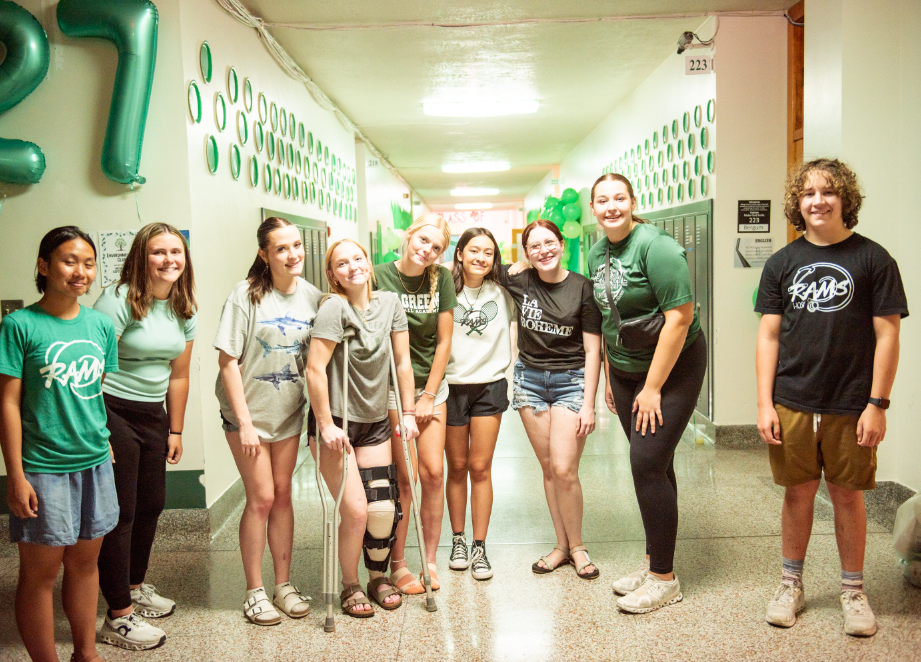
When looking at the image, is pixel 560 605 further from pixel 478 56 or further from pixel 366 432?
pixel 478 56

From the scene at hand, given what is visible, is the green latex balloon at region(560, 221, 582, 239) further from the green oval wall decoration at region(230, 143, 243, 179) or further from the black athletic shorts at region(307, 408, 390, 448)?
the black athletic shorts at region(307, 408, 390, 448)

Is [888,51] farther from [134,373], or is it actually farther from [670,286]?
[134,373]

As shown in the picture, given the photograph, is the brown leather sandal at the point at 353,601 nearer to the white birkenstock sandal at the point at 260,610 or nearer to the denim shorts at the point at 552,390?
the white birkenstock sandal at the point at 260,610

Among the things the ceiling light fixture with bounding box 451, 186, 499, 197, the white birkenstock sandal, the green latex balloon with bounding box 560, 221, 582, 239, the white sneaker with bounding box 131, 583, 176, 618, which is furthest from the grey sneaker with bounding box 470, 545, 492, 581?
the ceiling light fixture with bounding box 451, 186, 499, 197

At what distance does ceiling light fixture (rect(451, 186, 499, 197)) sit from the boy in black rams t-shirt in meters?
14.2

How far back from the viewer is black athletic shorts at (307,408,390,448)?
2664 mm

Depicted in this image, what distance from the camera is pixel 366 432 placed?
2684 millimetres

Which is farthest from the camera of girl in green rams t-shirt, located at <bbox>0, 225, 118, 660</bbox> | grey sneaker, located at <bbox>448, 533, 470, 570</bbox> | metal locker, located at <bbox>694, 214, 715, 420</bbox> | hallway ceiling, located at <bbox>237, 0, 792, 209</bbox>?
metal locker, located at <bbox>694, 214, 715, 420</bbox>

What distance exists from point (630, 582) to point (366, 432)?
1.19 metres

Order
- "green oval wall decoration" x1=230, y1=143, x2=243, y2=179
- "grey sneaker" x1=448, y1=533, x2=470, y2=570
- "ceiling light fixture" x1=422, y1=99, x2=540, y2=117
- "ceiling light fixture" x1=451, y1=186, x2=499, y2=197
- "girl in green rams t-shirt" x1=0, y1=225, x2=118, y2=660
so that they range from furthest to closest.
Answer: "ceiling light fixture" x1=451, y1=186, x2=499, y2=197 < "ceiling light fixture" x1=422, y1=99, x2=540, y2=117 < "green oval wall decoration" x1=230, y1=143, x2=243, y2=179 < "grey sneaker" x1=448, y1=533, x2=470, y2=570 < "girl in green rams t-shirt" x1=0, y1=225, x2=118, y2=660

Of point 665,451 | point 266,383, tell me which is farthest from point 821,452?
point 266,383

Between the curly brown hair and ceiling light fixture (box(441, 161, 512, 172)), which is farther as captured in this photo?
ceiling light fixture (box(441, 161, 512, 172))

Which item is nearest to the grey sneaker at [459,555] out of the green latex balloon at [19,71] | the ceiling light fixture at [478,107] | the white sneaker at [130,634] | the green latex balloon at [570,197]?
the white sneaker at [130,634]

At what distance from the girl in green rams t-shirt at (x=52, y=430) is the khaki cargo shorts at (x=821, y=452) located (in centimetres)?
225
